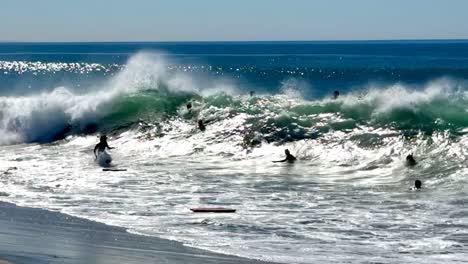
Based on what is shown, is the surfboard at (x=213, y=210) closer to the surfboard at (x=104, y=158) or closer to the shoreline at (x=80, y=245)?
the shoreline at (x=80, y=245)

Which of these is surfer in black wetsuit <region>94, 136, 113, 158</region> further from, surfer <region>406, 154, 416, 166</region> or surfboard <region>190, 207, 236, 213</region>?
surfboard <region>190, 207, 236, 213</region>

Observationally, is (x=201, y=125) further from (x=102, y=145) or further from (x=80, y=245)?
(x=80, y=245)

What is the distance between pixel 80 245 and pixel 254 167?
491 inches

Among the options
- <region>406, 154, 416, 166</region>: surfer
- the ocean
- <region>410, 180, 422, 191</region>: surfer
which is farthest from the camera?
<region>406, 154, 416, 166</region>: surfer

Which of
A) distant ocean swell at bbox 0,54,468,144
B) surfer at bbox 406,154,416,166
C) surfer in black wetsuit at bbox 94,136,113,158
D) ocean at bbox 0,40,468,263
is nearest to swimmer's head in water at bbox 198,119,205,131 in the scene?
ocean at bbox 0,40,468,263

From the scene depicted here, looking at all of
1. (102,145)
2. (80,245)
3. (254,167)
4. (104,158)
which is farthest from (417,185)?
(102,145)

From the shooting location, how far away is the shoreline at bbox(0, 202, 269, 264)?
15219 mm

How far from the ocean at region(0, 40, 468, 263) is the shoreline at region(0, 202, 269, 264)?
57cm

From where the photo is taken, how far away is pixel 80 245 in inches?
649

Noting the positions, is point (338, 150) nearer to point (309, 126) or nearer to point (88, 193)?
point (309, 126)

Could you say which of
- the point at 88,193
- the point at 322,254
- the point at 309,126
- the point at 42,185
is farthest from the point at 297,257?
the point at 309,126

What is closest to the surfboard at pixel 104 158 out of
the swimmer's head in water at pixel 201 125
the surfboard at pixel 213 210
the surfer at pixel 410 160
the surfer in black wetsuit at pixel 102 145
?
the surfer in black wetsuit at pixel 102 145

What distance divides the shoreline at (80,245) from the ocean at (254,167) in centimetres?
57

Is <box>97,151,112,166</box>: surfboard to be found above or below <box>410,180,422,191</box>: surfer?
below
